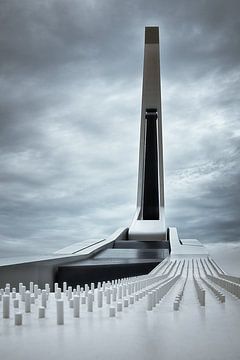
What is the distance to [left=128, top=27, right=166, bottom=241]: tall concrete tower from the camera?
2162cm

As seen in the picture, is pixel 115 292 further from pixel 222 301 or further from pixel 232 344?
pixel 232 344

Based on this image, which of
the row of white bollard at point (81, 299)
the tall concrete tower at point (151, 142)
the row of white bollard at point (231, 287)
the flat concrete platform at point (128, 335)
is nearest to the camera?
the flat concrete platform at point (128, 335)

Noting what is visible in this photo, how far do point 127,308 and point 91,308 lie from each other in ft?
0.85

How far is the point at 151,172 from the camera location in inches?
918

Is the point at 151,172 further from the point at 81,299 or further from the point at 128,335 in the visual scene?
the point at 128,335

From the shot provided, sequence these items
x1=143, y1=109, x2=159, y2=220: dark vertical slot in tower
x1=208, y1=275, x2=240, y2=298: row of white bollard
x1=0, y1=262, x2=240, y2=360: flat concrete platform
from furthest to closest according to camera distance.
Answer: x1=143, y1=109, x2=159, y2=220: dark vertical slot in tower → x1=208, y1=275, x2=240, y2=298: row of white bollard → x1=0, y1=262, x2=240, y2=360: flat concrete platform

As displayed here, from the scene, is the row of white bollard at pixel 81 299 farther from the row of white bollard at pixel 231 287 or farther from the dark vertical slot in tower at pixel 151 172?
the dark vertical slot in tower at pixel 151 172

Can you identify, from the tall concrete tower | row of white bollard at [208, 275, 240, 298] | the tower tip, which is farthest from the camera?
the tower tip

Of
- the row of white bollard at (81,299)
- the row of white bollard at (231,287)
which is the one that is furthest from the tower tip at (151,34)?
the row of white bollard at (81,299)

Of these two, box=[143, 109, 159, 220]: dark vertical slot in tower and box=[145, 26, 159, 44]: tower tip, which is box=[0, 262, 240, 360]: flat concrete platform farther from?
box=[145, 26, 159, 44]: tower tip

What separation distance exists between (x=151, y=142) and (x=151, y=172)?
61.2 inches

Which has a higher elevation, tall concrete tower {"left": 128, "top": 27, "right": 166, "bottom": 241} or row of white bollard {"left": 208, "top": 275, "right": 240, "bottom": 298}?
tall concrete tower {"left": 128, "top": 27, "right": 166, "bottom": 241}

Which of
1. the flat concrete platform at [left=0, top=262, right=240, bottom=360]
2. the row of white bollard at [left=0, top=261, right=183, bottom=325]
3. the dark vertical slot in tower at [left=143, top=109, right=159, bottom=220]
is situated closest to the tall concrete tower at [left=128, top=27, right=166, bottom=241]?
the dark vertical slot in tower at [left=143, top=109, right=159, bottom=220]

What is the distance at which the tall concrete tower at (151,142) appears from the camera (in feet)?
70.9
